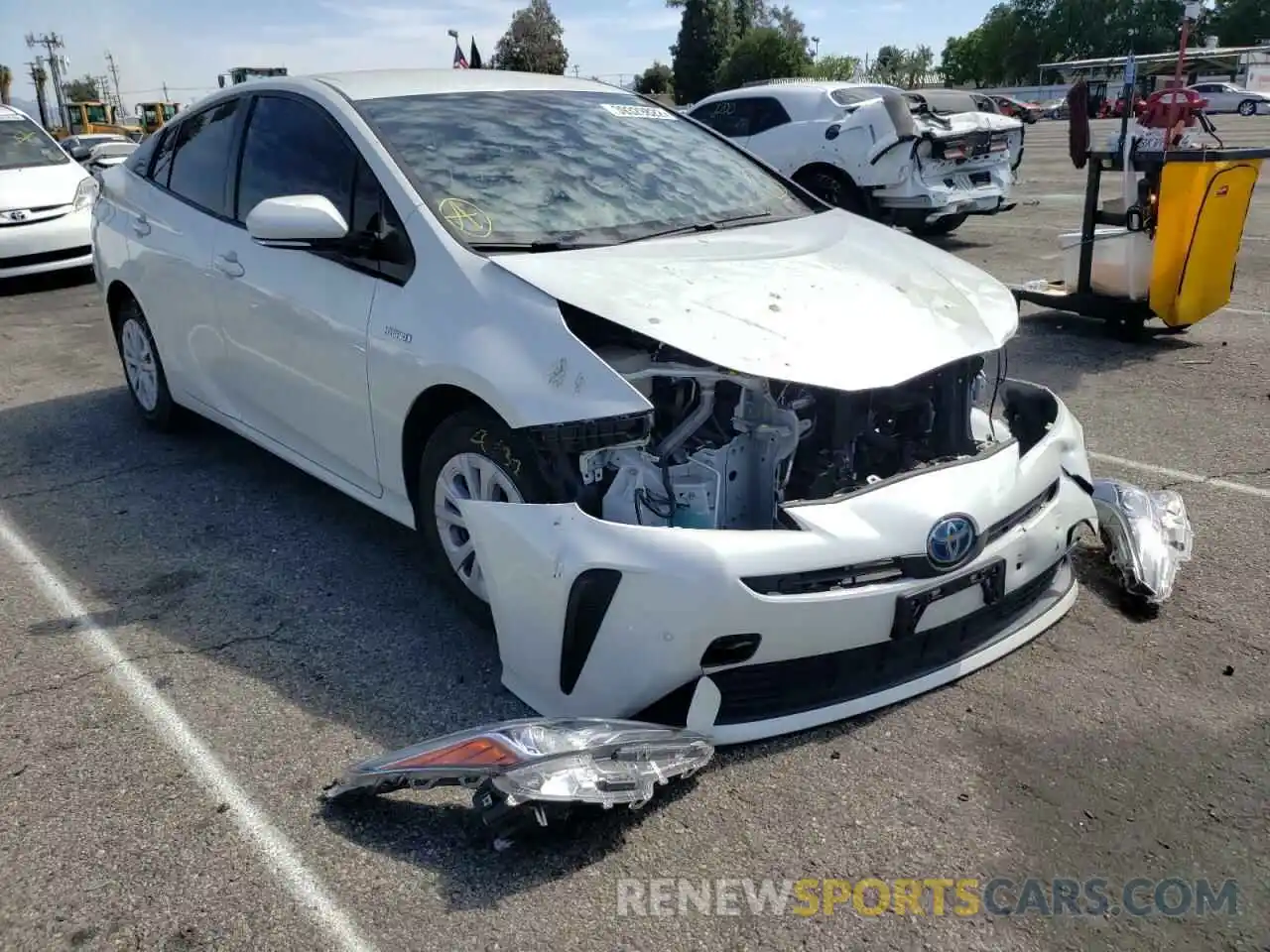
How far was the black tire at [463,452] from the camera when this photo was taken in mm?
3127

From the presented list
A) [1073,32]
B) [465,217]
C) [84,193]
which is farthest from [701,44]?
[465,217]

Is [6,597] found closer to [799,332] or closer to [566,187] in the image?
[566,187]

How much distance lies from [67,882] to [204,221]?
9.88ft

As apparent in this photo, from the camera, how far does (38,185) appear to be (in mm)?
10859

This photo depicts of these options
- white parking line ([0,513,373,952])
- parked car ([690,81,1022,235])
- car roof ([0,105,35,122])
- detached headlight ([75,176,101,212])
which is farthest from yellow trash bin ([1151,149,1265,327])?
car roof ([0,105,35,122])

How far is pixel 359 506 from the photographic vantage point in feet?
15.7

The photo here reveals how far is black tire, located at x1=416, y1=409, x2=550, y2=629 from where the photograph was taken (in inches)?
123

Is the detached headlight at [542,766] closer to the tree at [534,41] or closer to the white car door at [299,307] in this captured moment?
the white car door at [299,307]

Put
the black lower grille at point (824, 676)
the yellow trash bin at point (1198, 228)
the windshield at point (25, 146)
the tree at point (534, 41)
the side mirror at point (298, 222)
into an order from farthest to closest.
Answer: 1. the tree at point (534, 41)
2. the windshield at point (25, 146)
3. the yellow trash bin at point (1198, 228)
4. the side mirror at point (298, 222)
5. the black lower grille at point (824, 676)

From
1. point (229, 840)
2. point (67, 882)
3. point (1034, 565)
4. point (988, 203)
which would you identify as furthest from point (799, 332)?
point (988, 203)

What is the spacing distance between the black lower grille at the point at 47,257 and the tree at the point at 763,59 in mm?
65996

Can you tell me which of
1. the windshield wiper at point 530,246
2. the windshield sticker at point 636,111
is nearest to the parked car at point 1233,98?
the windshield sticker at point 636,111

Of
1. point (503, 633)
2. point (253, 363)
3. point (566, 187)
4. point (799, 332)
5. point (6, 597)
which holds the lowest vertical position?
point (6, 597)

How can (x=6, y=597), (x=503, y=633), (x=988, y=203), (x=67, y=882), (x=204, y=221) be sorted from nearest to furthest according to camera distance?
(x=67, y=882) → (x=503, y=633) → (x=6, y=597) → (x=204, y=221) → (x=988, y=203)
